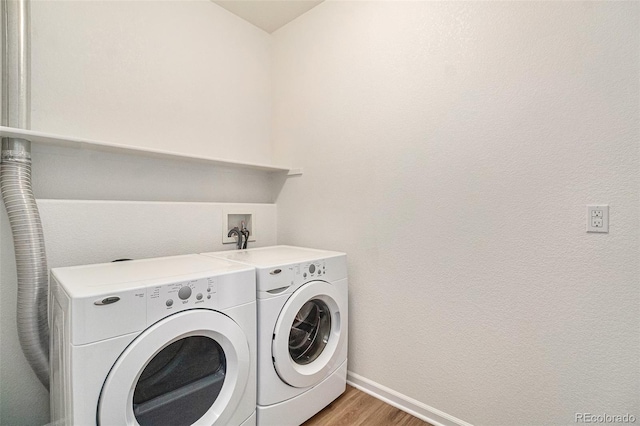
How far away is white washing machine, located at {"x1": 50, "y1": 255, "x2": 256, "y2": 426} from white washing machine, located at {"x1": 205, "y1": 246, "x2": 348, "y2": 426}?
7 centimetres

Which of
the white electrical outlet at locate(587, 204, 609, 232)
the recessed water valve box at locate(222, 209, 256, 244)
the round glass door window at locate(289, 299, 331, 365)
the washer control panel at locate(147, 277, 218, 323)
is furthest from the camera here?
the recessed water valve box at locate(222, 209, 256, 244)

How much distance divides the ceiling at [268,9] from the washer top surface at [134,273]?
177 cm

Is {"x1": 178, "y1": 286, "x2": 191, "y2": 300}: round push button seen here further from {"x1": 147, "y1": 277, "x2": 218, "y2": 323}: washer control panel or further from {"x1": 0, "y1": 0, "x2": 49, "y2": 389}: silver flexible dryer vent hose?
{"x1": 0, "y1": 0, "x2": 49, "y2": 389}: silver flexible dryer vent hose

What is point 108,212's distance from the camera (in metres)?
1.49

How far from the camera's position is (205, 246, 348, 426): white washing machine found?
1297 millimetres

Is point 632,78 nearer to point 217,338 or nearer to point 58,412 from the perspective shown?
point 217,338

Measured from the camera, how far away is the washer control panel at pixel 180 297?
3.15 ft

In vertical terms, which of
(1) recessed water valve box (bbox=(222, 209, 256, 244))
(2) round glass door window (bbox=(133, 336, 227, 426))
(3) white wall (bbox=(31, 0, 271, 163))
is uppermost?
(3) white wall (bbox=(31, 0, 271, 163))

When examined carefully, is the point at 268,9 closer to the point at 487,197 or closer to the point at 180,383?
the point at 487,197

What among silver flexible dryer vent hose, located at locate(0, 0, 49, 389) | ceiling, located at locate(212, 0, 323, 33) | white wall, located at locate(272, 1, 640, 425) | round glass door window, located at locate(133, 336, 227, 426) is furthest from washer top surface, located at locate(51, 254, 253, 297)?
ceiling, located at locate(212, 0, 323, 33)

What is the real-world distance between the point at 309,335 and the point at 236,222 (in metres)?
0.94

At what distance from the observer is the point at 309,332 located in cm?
163

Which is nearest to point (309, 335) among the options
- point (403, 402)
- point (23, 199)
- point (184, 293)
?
point (403, 402)
